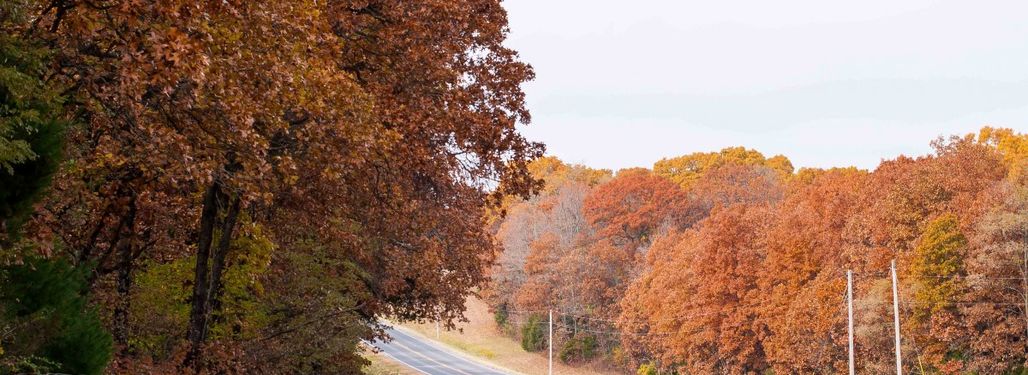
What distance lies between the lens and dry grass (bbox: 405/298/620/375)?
7906 centimetres

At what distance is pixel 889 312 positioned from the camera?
50219 mm

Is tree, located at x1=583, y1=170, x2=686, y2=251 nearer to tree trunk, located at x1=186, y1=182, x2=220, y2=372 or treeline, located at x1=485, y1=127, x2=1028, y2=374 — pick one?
treeline, located at x1=485, y1=127, x2=1028, y2=374

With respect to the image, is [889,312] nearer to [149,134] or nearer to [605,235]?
[605,235]

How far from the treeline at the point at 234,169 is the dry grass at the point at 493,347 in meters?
55.7

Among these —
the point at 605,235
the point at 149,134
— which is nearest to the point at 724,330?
the point at 605,235

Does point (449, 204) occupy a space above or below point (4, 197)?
above

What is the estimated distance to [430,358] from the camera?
83.6m

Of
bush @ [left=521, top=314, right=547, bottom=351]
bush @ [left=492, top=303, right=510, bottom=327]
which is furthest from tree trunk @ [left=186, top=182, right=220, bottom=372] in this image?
bush @ [left=492, top=303, right=510, bottom=327]

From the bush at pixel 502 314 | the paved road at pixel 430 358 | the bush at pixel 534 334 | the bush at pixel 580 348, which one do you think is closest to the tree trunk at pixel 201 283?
the paved road at pixel 430 358

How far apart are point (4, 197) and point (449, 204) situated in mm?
10169

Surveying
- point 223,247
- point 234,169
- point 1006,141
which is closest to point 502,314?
point 1006,141

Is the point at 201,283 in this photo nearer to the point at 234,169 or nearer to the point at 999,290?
the point at 234,169

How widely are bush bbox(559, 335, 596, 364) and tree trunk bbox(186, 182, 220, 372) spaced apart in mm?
64784

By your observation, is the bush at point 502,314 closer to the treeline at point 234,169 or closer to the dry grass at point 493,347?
the dry grass at point 493,347
